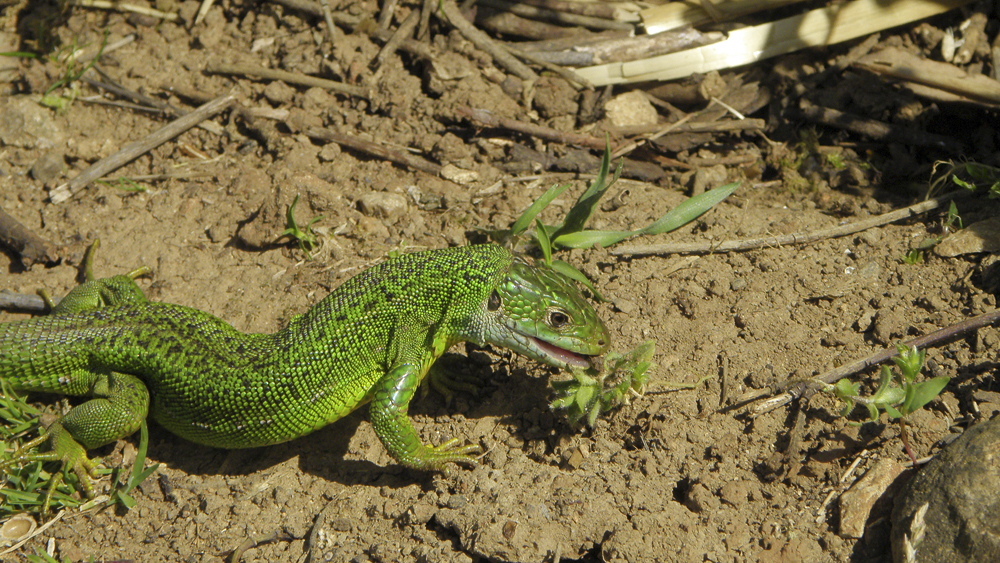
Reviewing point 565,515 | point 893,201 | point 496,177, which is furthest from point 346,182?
point 893,201

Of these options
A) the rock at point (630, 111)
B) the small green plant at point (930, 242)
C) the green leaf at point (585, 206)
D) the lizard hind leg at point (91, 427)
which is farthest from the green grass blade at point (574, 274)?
the lizard hind leg at point (91, 427)

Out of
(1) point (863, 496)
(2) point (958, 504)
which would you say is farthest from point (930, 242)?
(2) point (958, 504)

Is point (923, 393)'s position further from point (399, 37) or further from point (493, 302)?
point (399, 37)

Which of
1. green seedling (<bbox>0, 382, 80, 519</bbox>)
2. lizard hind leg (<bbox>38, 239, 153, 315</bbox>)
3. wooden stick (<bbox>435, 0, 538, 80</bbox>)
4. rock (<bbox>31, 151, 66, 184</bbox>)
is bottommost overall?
green seedling (<bbox>0, 382, 80, 519</bbox>)

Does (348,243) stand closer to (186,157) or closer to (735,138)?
(186,157)

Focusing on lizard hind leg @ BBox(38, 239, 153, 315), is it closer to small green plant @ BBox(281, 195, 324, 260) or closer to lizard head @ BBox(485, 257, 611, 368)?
small green plant @ BBox(281, 195, 324, 260)

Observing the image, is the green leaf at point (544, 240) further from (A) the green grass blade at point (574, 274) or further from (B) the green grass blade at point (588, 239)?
(B) the green grass blade at point (588, 239)

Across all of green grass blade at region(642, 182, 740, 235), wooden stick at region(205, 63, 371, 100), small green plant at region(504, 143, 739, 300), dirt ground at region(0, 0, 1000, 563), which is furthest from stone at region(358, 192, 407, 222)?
green grass blade at region(642, 182, 740, 235)
